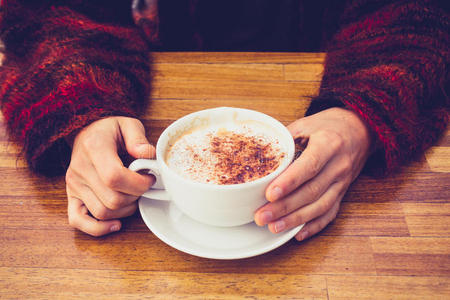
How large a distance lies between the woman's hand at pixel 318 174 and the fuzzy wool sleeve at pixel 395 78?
4 centimetres

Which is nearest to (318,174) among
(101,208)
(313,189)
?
(313,189)

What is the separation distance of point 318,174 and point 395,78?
0.90ft

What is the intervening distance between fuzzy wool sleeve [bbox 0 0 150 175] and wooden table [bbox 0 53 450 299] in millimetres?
94

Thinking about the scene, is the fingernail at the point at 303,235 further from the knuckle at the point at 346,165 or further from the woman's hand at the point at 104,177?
the woman's hand at the point at 104,177

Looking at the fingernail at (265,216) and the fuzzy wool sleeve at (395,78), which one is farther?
the fuzzy wool sleeve at (395,78)

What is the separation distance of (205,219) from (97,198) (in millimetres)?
207

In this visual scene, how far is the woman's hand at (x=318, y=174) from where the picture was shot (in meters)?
0.52

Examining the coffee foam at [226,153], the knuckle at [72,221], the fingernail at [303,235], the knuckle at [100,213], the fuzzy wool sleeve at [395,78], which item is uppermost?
the fuzzy wool sleeve at [395,78]

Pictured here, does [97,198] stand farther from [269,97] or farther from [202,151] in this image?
[269,97]

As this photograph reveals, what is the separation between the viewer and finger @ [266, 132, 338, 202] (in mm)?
501

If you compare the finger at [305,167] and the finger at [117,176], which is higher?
the finger at [305,167]

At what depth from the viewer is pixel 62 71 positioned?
706 mm

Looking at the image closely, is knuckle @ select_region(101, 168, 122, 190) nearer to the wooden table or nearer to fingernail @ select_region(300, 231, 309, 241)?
the wooden table

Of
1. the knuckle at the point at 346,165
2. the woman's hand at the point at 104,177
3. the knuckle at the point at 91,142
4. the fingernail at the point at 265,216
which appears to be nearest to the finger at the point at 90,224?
the woman's hand at the point at 104,177
